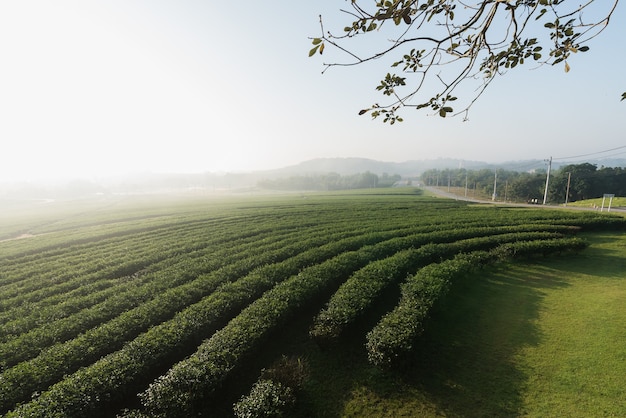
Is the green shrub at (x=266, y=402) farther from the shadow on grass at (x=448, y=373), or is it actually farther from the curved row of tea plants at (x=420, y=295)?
the curved row of tea plants at (x=420, y=295)

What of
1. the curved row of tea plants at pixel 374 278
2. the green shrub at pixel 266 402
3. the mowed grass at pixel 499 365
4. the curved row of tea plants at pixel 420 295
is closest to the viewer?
the green shrub at pixel 266 402

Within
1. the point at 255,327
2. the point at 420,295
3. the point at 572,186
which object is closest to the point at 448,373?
the point at 420,295

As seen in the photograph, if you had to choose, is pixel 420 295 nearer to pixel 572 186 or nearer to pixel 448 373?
pixel 448 373

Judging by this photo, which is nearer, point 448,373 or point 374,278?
point 448,373

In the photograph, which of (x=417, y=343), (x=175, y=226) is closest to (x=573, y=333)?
(x=417, y=343)

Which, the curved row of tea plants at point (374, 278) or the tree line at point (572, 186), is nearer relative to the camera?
the curved row of tea plants at point (374, 278)

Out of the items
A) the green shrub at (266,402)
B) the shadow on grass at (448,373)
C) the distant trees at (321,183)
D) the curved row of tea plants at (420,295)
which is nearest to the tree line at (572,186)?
the curved row of tea plants at (420,295)

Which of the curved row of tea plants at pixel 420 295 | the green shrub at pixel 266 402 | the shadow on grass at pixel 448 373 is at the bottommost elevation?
the shadow on grass at pixel 448 373

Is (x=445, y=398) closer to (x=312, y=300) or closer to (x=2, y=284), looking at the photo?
(x=312, y=300)
